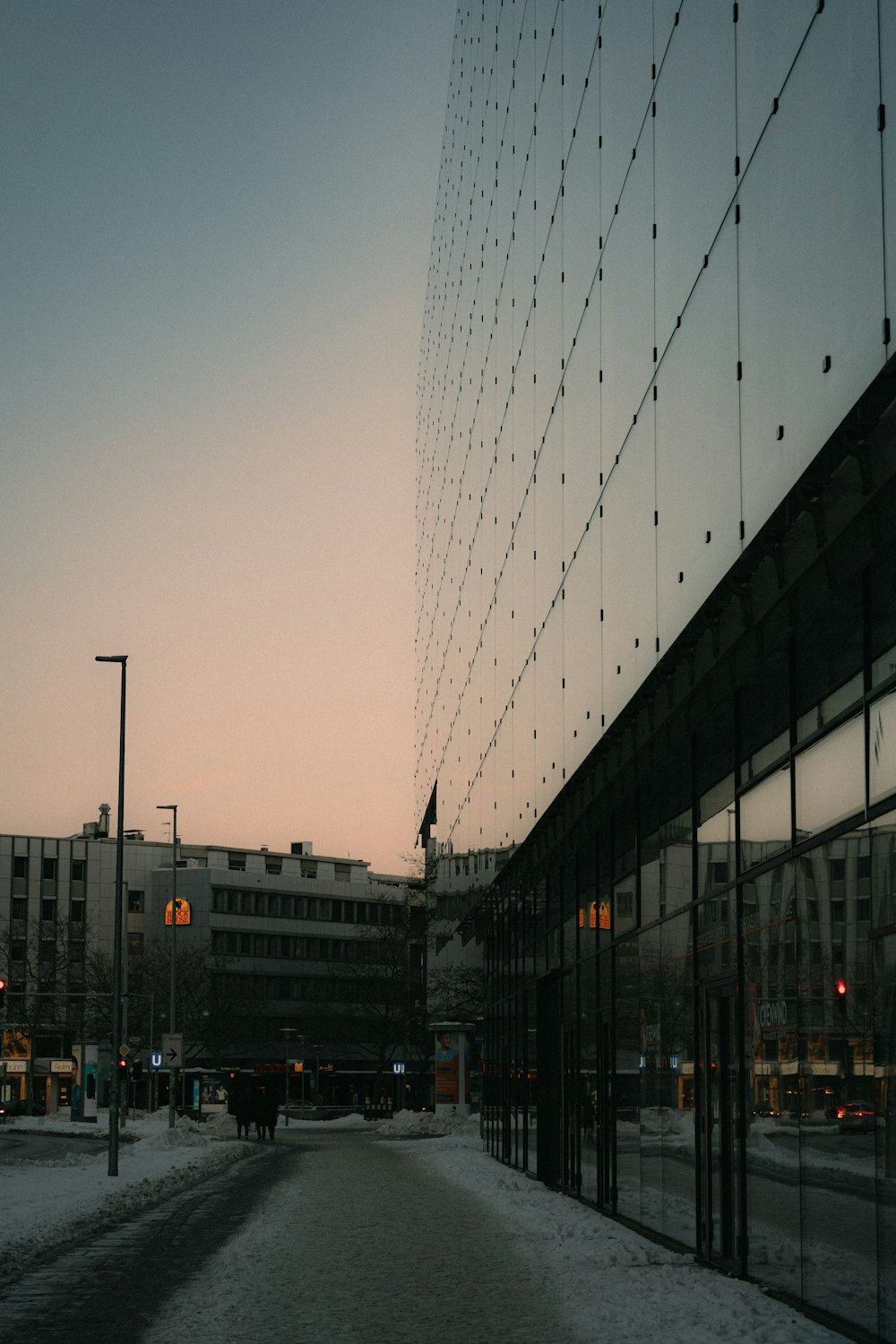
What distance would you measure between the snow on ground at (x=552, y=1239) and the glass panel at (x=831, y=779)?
326 cm

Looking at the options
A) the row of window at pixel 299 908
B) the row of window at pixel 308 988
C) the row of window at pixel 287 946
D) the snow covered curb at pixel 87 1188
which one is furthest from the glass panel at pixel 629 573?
the row of window at pixel 308 988

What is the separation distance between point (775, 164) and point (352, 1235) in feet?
38.1

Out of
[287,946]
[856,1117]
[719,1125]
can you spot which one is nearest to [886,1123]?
[856,1117]

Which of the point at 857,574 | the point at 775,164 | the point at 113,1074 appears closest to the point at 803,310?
the point at 775,164

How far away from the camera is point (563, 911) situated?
26.8m

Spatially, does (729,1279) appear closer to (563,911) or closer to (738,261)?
(738,261)

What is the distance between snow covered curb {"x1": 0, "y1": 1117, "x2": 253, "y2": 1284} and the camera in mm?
18031

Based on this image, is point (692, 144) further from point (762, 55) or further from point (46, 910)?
point (46, 910)

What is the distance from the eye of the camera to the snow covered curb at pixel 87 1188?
18.0 meters

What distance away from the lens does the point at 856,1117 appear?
10.7 meters

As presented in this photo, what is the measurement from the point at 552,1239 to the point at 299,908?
387 ft

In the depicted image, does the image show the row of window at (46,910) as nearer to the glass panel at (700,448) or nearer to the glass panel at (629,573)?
the glass panel at (629,573)

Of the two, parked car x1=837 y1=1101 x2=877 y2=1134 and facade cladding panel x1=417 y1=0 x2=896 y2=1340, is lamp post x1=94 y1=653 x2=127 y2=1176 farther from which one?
parked car x1=837 y1=1101 x2=877 y2=1134

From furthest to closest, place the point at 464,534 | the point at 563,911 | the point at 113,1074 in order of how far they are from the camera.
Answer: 1. the point at 464,534
2. the point at 113,1074
3. the point at 563,911
